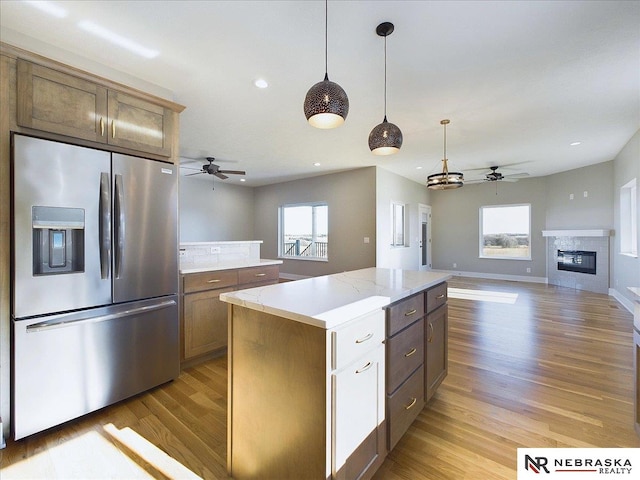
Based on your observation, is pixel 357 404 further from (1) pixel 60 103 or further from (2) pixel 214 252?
(2) pixel 214 252

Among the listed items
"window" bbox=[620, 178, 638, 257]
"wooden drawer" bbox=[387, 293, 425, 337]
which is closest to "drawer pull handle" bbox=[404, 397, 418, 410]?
"wooden drawer" bbox=[387, 293, 425, 337]

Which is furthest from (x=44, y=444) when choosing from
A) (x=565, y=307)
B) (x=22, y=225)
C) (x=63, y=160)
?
(x=565, y=307)

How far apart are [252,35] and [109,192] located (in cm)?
151

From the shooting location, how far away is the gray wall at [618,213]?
13.9 ft

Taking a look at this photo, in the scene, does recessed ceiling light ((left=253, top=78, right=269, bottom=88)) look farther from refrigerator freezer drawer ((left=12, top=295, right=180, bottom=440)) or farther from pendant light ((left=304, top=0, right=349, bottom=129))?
refrigerator freezer drawer ((left=12, top=295, right=180, bottom=440))

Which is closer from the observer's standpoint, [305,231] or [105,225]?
[105,225]

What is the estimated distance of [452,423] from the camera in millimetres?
1910

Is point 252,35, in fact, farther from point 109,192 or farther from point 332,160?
point 332,160

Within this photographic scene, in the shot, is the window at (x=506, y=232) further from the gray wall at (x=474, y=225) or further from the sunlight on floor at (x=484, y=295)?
the sunlight on floor at (x=484, y=295)

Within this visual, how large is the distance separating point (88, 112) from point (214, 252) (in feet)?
6.46

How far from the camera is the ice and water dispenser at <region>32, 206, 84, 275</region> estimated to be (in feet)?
5.90

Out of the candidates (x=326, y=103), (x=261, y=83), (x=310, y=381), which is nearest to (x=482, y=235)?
(x=261, y=83)

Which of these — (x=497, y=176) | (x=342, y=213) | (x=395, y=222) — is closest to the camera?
(x=497, y=176)

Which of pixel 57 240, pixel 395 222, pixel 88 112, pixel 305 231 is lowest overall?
pixel 57 240
